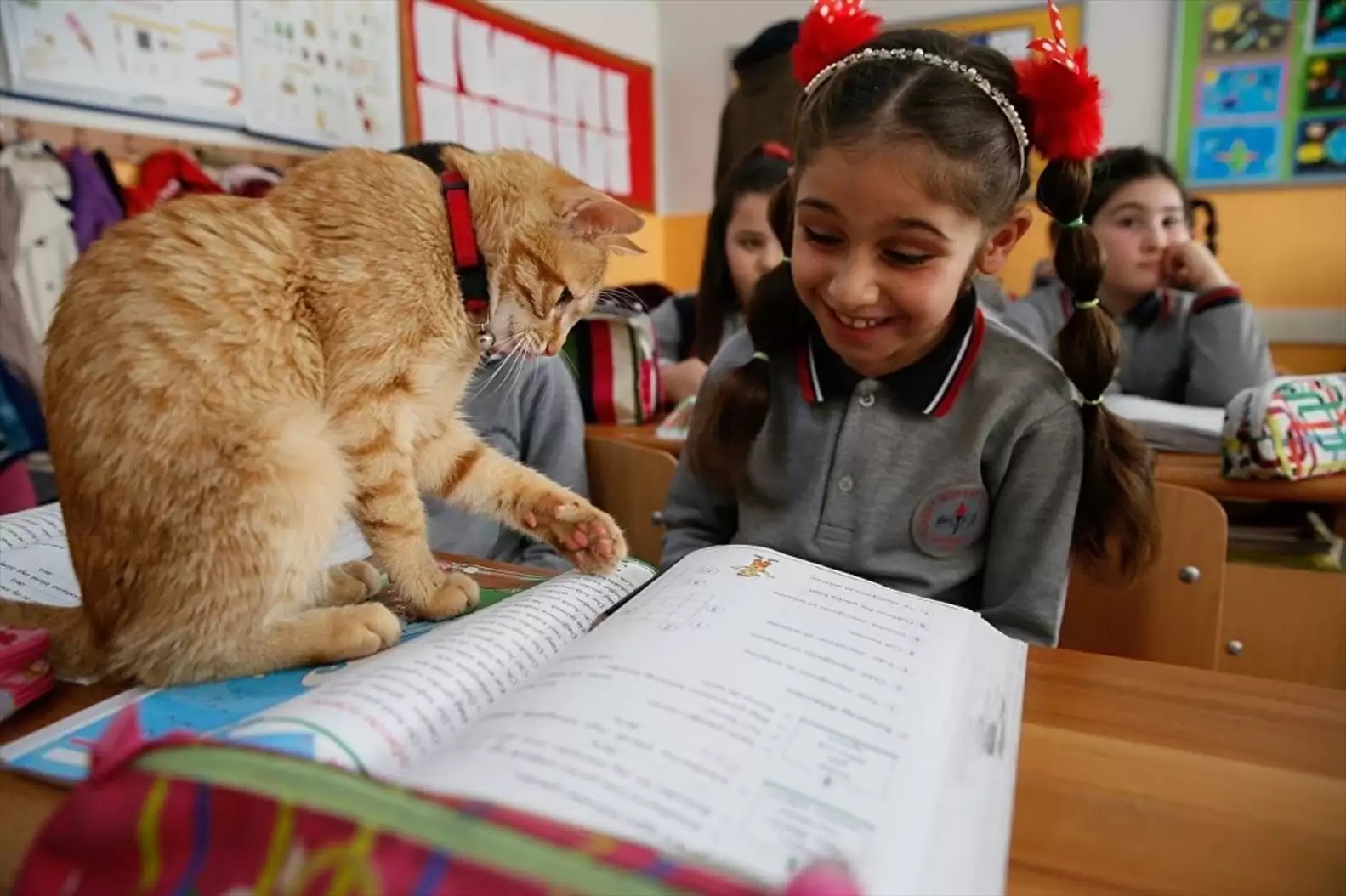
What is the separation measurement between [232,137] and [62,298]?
1.46 m

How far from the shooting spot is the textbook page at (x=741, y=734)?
1.03ft

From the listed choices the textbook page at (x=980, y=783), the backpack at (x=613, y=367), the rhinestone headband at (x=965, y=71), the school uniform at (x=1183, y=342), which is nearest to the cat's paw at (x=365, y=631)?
the textbook page at (x=980, y=783)

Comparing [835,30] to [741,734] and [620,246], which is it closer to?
[620,246]

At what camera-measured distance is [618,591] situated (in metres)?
0.60

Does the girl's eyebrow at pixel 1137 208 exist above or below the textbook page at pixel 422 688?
above

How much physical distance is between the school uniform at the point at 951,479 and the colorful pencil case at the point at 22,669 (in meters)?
0.64

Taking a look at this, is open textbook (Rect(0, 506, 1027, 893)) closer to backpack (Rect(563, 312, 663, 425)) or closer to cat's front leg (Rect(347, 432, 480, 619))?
cat's front leg (Rect(347, 432, 480, 619))

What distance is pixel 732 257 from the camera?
181cm

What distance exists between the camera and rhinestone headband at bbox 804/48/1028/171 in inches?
30.6

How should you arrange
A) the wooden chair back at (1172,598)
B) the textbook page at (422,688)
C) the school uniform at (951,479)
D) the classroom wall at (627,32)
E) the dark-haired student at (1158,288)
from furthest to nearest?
the classroom wall at (627,32) → the dark-haired student at (1158,288) → the wooden chair back at (1172,598) → the school uniform at (951,479) → the textbook page at (422,688)

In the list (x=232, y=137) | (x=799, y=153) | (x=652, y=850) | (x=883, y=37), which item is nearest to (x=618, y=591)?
(x=652, y=850)

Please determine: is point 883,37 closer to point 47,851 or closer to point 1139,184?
point 47,851

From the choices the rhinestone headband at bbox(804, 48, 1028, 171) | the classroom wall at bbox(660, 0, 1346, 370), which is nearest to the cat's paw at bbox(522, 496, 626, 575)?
the rhinestone headband at bbox(804, 48, 1028, 171)

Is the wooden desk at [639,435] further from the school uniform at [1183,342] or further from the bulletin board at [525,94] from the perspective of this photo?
the bulletin board at [525,94]
